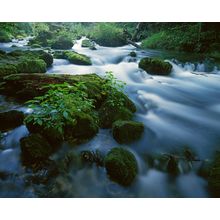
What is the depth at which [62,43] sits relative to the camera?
8.15m

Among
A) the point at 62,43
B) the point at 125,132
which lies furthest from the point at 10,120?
the point at 62,43

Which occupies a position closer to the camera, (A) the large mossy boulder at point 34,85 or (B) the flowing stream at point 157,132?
(B) the flowing stream at point 157,132

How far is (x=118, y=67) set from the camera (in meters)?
6.56

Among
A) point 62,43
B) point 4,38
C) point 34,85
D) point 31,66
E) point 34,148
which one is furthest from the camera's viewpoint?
point 62,43

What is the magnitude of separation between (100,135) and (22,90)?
142cm

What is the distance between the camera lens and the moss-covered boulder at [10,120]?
10.5 ft

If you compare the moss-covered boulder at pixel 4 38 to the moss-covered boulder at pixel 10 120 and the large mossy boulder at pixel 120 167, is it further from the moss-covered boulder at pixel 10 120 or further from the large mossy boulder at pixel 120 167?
the large mossy boulder at pixel 120 167

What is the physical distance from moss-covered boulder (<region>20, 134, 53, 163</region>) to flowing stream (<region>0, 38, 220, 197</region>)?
12cm

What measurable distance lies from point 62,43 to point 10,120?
17.6 ft

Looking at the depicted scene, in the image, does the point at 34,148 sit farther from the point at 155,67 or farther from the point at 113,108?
the point at 155,67

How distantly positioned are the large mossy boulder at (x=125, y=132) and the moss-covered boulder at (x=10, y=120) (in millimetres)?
1152

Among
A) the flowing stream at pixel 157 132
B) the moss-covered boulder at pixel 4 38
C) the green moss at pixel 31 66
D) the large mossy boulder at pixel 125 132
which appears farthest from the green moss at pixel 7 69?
the large mossy boulder at pixel 125 132
